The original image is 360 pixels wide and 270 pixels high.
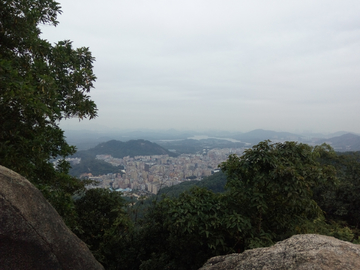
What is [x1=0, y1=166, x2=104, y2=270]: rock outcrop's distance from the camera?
83.7 inches

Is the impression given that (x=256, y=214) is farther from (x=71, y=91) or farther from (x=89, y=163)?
(x=89, y=163)

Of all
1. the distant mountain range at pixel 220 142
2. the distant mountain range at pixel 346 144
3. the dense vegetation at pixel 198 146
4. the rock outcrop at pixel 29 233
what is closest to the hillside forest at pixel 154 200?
the rock outcrop at pixel 29 233

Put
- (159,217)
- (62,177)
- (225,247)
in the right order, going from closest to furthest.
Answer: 1. (225,247)
2. (62,177)
3. (159,217)

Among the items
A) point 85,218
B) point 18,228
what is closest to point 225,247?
point 18,228

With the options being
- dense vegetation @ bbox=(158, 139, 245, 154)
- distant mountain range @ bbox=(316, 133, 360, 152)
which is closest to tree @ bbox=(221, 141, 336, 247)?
distant mountain range @ bbox=(316, 133, 360, 152)

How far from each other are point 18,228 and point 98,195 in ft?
17.9

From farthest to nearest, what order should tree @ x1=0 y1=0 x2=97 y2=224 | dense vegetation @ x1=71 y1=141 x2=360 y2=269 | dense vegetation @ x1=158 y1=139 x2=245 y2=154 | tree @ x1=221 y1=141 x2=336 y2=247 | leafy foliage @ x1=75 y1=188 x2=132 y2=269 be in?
dense vegetation @ x1=158 y1=139 x2=245 y2=154, leafy foliage @ x1=75 y1=188 x2=132 y2=269, dense vegetation @ x1=71 y1=141 x2=360 y2=269, tree @ x1=221 y1=141 x2=336 y2=247, tree @ x1=0 y1=0 x2=97 y2=224

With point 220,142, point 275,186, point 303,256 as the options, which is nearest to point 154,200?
point 275,186

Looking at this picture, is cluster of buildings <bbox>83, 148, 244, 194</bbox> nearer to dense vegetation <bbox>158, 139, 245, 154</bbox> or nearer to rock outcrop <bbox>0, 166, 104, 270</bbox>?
rock outcrop <bbox>0, 166, 104, 270</bbox>

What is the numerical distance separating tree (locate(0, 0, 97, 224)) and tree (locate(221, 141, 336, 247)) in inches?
157

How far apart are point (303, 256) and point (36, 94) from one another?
4.66 m

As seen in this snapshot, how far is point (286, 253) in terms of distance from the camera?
2.49 meters

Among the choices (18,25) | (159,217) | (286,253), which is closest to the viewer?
(286,253)

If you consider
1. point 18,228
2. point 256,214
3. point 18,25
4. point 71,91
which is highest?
point 18,25
